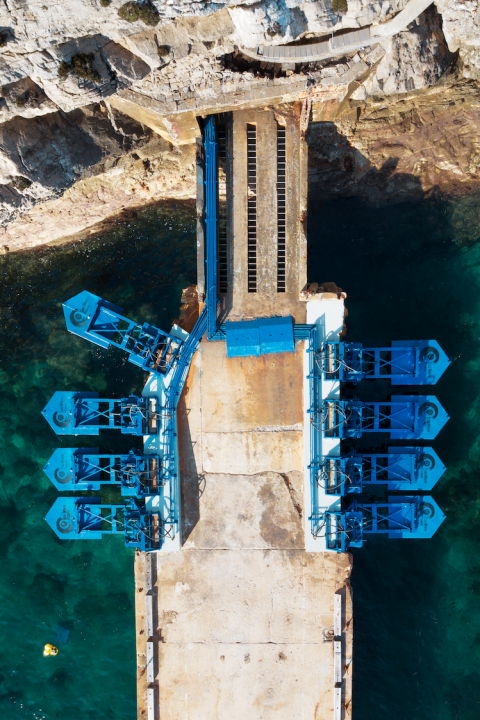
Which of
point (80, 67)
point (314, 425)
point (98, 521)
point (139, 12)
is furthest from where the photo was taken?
point (98, 521)

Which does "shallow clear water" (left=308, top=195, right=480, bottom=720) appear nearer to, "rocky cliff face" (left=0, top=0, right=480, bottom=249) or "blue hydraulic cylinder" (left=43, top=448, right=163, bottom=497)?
"rocky cliff face" (left=0, top=0, right=480, bottom=249)

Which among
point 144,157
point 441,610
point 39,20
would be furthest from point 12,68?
point 441,610

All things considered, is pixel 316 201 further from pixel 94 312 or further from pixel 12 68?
pixel 12 68

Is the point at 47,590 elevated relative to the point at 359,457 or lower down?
lower down

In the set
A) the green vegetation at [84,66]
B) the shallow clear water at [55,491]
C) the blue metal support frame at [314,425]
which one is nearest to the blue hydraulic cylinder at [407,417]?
the blue metal support frame at [314,425]

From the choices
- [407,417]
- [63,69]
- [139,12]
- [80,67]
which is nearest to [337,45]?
[139,12]

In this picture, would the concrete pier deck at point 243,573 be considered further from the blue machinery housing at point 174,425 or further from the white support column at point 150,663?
the blue machinery housing at point 174,425

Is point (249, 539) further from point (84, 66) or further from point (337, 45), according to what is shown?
point (337, 45)
